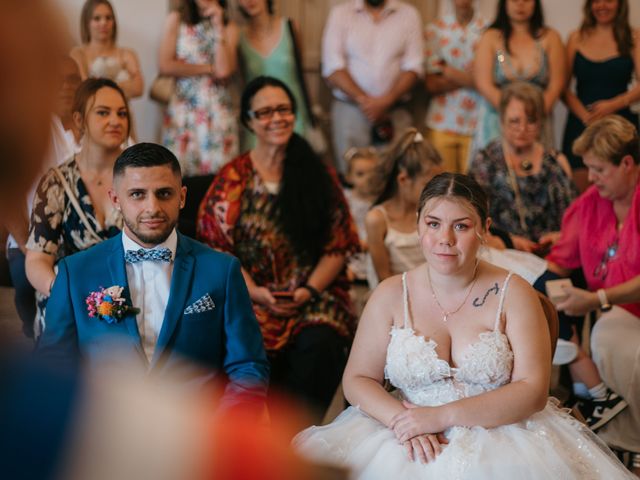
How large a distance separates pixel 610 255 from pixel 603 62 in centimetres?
215

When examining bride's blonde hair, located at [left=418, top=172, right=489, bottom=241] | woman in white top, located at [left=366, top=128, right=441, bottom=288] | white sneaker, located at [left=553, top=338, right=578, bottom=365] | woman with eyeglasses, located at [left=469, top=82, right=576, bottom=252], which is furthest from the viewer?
woman with eyeglasses, located at [left=469, top=82, right=576, bottom=252]

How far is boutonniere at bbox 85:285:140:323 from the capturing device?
2.55 metres

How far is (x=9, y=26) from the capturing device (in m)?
0.60

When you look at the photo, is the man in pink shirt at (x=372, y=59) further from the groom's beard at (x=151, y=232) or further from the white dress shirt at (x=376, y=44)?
the groom's beard at (x=151, y=232)

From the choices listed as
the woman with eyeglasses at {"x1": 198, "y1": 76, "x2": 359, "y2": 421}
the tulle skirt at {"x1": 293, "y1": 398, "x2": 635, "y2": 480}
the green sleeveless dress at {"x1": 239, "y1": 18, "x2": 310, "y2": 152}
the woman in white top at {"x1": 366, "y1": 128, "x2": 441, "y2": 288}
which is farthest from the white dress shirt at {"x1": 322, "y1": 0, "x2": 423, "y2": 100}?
the tulle skirt at {"x1": 293, "y1": 398, "x2": 635, "y2": 480}

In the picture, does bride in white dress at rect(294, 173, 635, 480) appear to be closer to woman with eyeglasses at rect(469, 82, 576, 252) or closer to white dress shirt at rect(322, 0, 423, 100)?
woman with eyeglasses at rect(469, 82, 576, 252)

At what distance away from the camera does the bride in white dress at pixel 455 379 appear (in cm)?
232

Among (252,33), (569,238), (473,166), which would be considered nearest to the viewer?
(569,238)

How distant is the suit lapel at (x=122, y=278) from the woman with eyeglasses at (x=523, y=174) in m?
2.25

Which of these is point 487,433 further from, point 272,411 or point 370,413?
point 272,411

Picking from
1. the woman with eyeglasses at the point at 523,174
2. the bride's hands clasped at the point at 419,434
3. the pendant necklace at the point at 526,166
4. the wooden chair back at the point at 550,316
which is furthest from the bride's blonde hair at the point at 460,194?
the pendant necklace at the point at 526,166

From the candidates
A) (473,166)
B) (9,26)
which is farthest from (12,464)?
(473,166)

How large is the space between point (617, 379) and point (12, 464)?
299 cm

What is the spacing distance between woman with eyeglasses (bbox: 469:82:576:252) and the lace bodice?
193 centimetres
